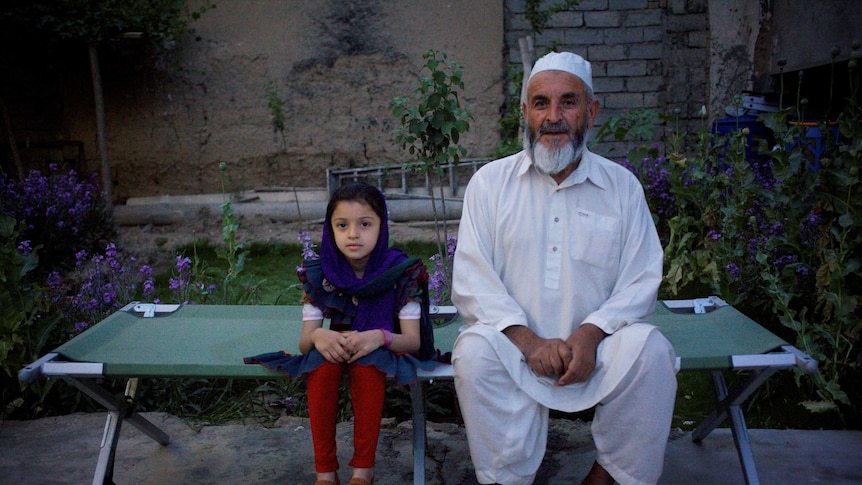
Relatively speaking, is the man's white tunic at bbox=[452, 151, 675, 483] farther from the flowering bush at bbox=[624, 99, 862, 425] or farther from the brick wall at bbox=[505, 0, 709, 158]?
the brick wall at bbox=[505, 0, 709, 158]

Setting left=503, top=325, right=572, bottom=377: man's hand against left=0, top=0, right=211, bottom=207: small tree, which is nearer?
left=503, top=325, right=572, bottom=377: man's hand

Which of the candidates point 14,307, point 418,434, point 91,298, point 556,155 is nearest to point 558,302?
point 556,155

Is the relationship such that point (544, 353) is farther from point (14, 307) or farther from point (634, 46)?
point (634, 46)

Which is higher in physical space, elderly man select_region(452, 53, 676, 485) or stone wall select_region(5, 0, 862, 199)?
stone wall select_region(5, 0, 862, 199)

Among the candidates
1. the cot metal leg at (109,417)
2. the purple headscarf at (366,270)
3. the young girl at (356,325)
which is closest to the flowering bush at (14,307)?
the cot metal leg at (109,417)

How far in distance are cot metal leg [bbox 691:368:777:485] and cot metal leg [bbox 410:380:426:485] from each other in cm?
107

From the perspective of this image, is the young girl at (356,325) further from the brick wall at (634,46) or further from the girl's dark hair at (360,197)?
the brick wall at (634,46)

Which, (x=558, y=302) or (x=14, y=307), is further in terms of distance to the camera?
(x=14, y=307)

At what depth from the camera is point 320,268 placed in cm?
266

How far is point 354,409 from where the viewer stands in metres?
2.46

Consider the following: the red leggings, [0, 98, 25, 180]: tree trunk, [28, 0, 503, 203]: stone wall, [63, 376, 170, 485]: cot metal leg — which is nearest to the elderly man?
the red leggings

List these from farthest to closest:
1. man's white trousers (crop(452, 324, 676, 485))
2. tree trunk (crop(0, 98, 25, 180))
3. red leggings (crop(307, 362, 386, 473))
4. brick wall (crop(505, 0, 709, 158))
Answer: brick wall (crop(505, 0, 709, 158)), tree trunk (crop(0, 98, 25, 180)), red leggings (crop(307, 362, 386, 473)), man's white trousers (crop(452, 324, 676, 485))

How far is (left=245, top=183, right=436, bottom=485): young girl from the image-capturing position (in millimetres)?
2461

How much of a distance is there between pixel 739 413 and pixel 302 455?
1674mm
